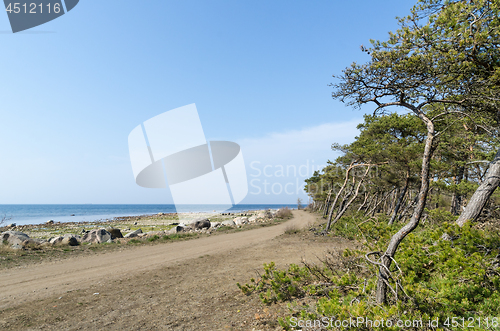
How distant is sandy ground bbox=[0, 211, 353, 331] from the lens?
184 inches

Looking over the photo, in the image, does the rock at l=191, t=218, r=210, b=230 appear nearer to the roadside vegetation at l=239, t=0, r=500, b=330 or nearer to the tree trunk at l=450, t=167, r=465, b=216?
the roadside vegetation at l=239, t=0, r=500, b=330

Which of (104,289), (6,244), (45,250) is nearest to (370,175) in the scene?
(104,289)

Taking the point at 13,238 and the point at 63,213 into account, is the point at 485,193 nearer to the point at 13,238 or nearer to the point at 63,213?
the point at 13,238

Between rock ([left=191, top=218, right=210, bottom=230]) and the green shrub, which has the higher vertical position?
the green shrub

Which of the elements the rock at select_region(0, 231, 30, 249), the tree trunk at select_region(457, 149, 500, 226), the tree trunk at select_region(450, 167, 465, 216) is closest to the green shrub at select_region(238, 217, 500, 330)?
the tree trunk at select_region(457, 149, 500, 226)

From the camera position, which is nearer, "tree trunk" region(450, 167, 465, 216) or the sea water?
"tree trunk" region(450, 167, 465, 216)

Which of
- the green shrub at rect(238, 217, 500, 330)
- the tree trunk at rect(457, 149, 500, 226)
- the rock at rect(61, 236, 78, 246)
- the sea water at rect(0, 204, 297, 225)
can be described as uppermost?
the tree trunk at rect(457, 149, 500, 226)

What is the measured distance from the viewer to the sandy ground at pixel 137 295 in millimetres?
4680

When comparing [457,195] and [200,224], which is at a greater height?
[457,195]

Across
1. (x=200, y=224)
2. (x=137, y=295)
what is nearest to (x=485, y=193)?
(x=137, y=295)

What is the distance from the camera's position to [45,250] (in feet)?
39.6

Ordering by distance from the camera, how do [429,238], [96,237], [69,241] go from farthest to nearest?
[96,237] < [69,241] < [429,238]

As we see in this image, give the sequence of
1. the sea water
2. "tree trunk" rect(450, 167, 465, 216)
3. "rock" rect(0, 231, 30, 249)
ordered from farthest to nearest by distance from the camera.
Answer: the sea water < "tree trunk" rect(450, 167, 465, 216) < "rock" rect(0, 231, 30, 249)

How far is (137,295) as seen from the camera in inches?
244
